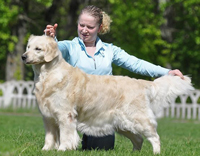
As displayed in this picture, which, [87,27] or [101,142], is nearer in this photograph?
[87,27]

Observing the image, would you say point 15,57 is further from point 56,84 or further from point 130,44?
point 56,84

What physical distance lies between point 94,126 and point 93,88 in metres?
0.57

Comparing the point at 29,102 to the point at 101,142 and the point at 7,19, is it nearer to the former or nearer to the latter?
the point at 7,19

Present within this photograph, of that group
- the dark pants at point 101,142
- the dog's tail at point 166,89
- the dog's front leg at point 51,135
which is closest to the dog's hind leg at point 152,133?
the dog's tail at point 166,89

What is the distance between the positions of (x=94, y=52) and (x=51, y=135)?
60.8 inches

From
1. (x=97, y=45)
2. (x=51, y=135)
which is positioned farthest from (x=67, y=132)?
(x=97, y=45)

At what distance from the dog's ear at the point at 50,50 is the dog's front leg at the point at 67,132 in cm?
81

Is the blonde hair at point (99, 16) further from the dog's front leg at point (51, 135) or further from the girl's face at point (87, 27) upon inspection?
the dog's front leg at point (51, 135)

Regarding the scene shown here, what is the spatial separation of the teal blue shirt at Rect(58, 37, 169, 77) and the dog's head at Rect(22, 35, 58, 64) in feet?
1.98

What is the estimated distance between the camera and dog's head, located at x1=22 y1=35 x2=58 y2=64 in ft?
18.7

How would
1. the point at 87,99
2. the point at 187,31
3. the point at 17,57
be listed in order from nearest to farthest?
1. the point at 87,99
2. the point at 17,57
3. the point at 187,31

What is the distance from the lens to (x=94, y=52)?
681 cm

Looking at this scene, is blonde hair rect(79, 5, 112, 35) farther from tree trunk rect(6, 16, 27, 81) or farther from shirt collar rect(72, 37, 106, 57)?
tree trunk rect(6, 16, 27, 81)

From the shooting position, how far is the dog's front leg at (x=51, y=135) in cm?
612
